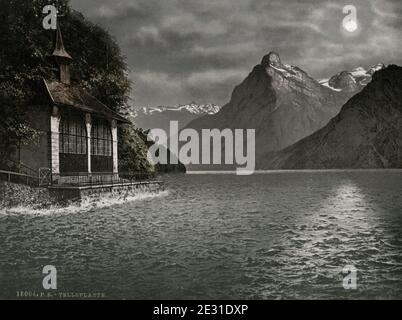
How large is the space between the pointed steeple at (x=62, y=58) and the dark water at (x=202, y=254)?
1323cm

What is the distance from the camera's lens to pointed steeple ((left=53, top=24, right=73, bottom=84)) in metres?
32.8

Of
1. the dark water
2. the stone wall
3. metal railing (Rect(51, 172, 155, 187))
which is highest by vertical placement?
metal railing (Rect(51, 172, 155, 187))

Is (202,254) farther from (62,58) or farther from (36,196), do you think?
(62,58)

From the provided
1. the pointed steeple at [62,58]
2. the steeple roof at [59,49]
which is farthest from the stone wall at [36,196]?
the steeple roof at [59,49]

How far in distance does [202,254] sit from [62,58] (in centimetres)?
2514

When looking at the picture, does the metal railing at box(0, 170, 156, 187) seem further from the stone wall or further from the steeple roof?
the steeple roof

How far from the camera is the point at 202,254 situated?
14.2 meters

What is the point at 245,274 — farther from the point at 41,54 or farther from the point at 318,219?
the point at 41,54

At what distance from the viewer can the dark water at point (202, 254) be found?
33.4 ft

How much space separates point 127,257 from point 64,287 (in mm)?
3460

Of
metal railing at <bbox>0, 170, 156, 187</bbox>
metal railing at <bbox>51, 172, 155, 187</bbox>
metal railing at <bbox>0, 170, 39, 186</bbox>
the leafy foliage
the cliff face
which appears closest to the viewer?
metal railing at <bbox>0, 170, 39, 186</bbox>

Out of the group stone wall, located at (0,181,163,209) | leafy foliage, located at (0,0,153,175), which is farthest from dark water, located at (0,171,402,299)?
leafy foliage, located at (0,0,153,175)

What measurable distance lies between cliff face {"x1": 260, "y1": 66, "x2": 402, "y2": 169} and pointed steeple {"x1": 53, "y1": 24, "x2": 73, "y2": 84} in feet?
491

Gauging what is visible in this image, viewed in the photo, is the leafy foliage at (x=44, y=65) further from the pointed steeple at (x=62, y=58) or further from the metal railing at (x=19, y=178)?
the metal railing at (x=19, y=178)
